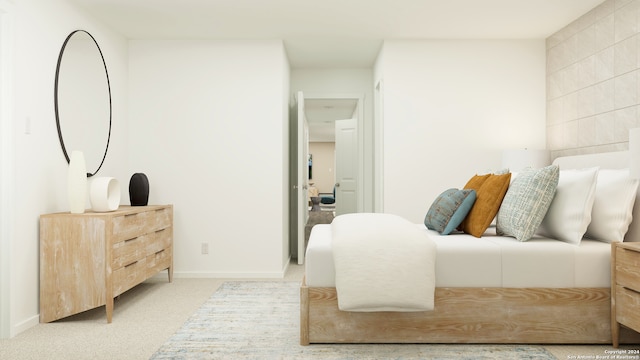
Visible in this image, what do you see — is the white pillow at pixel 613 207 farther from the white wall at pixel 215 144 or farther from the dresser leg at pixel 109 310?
the dresser leg at pixel 109 310

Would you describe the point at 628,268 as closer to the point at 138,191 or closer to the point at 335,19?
the point at 335,19

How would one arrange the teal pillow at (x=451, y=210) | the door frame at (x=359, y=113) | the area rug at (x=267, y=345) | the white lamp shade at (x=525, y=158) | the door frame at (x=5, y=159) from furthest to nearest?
the door frame at (x=359, y=113) → the white lamp shade at (x=525, y=158) → the teal pillow at (x=451, y=210) → the door frame at (x=5, y=159) → the area rug at (x=267, y=345)

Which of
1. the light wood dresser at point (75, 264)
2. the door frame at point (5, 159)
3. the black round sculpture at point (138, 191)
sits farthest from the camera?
the black round sculpture at point (138, 191)

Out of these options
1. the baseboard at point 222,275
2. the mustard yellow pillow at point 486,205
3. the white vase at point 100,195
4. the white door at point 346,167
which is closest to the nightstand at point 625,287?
the mustard yellow pillow at point 486,205

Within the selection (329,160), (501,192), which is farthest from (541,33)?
(329,160)

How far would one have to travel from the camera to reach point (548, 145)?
14.7ft

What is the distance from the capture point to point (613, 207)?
257 centimetres

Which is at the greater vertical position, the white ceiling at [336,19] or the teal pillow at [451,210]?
the white ceiling at [336,19]

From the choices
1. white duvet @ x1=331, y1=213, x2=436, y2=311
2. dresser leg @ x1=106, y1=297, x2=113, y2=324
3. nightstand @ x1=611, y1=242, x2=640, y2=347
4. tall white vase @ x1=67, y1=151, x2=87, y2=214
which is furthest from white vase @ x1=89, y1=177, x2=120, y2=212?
nightstand @ x1=611, y1=242, x2=640, y2=347

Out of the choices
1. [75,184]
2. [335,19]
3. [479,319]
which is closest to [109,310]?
[75,184]

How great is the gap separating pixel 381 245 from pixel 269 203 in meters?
2.37

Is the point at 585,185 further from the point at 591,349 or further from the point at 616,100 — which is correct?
the point at 616,100

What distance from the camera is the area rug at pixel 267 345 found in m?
2.35

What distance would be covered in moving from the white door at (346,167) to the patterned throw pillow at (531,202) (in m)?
4.74
